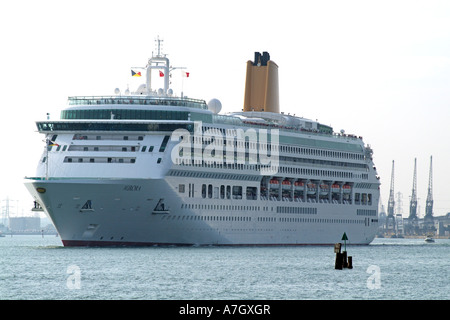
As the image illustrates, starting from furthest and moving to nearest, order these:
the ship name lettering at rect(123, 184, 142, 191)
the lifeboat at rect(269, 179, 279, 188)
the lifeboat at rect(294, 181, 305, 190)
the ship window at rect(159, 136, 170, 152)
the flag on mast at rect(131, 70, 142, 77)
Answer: the lifeboat at rect(294, 181, 305, 190) < the lifeboat at rect(269, 179, 279, 188) < the flag on mast at rect(131, 70, 142, 77) < the ship window at rect(159, 136, 170, 152) < the ship name lettering at rect(123, 184, 142, 191)

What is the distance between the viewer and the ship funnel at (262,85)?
120m

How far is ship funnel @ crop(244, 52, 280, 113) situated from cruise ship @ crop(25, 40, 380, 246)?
5.45 meters

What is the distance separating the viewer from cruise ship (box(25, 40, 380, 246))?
284 ft

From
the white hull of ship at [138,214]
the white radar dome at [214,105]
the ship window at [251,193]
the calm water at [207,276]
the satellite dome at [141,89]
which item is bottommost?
the calm water at [207,276]

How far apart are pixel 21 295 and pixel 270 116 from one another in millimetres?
59479

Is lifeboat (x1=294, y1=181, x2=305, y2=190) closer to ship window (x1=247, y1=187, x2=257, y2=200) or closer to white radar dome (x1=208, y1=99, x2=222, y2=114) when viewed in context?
ship window (x1=247, y1=187, x2=257, y2=200)

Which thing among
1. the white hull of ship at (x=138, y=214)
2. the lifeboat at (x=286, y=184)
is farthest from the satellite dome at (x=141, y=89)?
the lifeboat at (x=286, y=184)

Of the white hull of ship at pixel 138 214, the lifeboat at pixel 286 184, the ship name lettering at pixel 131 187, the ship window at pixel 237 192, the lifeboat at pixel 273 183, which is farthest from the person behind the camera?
the lifeboat at pixel 286 184

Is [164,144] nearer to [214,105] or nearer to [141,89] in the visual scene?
[141,89]

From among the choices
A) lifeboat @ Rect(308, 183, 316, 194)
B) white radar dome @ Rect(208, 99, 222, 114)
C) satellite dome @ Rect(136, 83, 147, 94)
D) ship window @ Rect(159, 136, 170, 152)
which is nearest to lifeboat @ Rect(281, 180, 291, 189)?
lifeboat @ Rect(308, 183, 316, 194)

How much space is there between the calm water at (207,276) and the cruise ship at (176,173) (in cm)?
241

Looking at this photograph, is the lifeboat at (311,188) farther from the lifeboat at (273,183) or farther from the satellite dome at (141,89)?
the satellite dome at (141,89)
